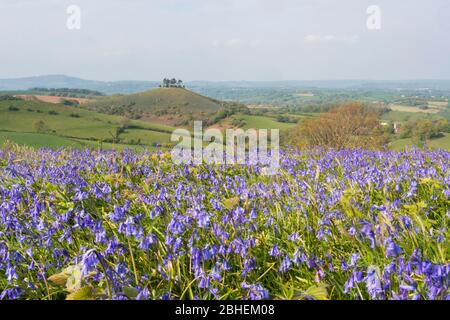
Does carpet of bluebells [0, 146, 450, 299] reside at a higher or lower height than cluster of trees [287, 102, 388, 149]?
higher

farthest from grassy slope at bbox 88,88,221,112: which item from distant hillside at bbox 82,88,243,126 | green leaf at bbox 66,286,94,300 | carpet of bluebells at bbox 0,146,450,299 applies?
green leaf at bbox 66,286,94,300

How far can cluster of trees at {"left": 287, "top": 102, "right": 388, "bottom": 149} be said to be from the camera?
22516 millimetres

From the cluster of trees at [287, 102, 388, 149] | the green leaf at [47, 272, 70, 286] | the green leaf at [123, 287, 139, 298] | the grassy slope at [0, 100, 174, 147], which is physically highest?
the green leaf at [123, 287, 139, 298]

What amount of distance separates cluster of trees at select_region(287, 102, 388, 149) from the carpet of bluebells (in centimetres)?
1598

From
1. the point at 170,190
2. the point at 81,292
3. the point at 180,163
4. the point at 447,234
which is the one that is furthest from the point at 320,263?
the point at 180,163

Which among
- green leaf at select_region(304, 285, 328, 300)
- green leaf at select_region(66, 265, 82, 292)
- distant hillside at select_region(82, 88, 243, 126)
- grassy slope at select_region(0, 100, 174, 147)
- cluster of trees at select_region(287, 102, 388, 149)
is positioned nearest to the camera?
green leaf at select_region(304, 285, 328, 300)

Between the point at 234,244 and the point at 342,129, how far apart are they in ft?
71.0

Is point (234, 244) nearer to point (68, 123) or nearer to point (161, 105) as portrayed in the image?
point (68, 123)

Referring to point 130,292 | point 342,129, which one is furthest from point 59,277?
point 342,129

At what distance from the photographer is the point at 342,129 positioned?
959 inches

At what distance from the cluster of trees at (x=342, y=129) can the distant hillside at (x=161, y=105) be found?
245 feet

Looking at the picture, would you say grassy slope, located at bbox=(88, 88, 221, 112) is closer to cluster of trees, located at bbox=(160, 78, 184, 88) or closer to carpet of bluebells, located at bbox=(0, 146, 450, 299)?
cluster of trees, located at bbox=(160, 78, 184, 88)
